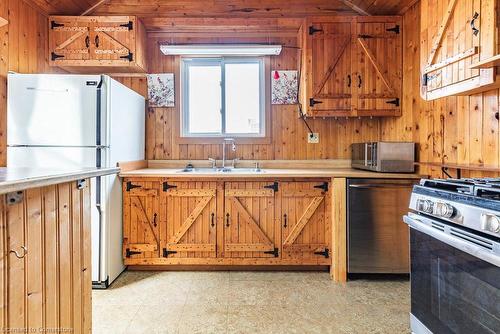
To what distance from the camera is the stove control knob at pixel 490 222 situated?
1.08 meters

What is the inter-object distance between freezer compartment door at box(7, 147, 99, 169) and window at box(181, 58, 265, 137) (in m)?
1.21

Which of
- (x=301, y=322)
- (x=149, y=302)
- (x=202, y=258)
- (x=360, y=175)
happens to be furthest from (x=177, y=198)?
(x=360, y=175)

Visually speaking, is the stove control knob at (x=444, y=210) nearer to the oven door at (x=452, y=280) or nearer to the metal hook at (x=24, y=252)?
the oven door at (x=452, y=280)

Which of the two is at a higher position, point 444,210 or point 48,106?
point 48,106

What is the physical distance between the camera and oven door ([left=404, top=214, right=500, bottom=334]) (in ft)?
3.63

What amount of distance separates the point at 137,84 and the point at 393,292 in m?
3.29

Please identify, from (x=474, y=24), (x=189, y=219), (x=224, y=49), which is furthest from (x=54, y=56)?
(x=474, y=24)

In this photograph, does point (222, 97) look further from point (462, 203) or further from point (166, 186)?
point (462, 203)

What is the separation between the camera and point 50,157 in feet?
8.00

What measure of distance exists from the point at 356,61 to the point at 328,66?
0.28 m

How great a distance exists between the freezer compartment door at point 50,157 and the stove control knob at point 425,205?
2.34 meters

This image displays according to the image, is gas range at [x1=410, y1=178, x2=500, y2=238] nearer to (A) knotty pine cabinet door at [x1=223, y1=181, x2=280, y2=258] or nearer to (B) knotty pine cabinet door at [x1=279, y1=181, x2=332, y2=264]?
(B) knotty pine cabinet door at [x1=279, y1=181, x2=332, y2=264]

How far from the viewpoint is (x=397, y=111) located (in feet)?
9.77

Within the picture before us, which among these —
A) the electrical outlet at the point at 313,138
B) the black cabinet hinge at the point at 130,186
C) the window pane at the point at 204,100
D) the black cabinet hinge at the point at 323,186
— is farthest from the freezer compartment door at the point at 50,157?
the electrical outlet at the point at 313,138
